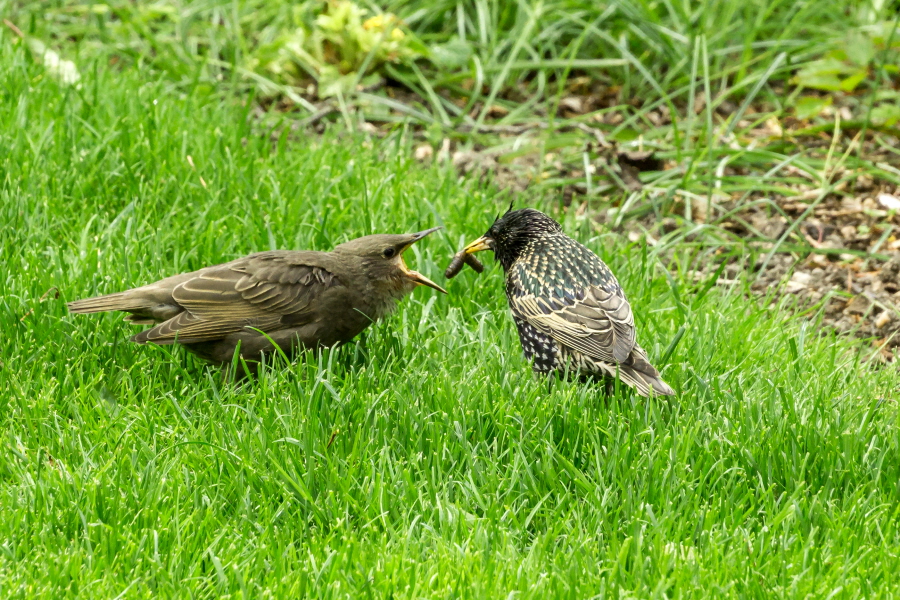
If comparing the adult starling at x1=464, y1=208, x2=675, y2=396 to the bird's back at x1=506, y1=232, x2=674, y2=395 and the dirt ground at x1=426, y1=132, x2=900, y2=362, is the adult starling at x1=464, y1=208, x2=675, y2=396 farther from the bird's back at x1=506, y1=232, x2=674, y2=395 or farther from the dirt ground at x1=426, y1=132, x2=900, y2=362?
the dirt ground at x1=426, y1=132, x2=900, y2=362

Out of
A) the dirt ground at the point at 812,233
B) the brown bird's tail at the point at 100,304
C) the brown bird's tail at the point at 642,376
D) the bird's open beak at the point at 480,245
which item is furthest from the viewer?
the dirt ground at the point at 812,233

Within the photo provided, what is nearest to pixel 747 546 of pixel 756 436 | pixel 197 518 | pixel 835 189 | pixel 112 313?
pixel 756 436

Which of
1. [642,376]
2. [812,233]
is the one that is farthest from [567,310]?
[812,233]

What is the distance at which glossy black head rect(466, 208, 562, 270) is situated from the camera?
17.2 ft

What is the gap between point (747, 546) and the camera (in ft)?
11.7

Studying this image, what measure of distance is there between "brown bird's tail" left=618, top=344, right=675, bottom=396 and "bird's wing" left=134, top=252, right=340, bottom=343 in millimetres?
1413

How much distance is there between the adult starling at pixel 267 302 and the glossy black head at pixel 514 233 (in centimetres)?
44

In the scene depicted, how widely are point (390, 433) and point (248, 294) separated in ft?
3.63

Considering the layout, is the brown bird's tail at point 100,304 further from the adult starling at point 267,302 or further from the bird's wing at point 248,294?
the bird's wing at point 248,294

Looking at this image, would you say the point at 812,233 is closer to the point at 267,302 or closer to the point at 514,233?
the point at 514,233

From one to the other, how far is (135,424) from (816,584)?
8.52 feet

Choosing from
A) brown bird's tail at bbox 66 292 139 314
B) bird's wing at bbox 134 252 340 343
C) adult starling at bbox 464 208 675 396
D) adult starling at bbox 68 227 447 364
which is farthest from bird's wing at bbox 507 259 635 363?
brown bird's tail at bbox 66 292 139 314

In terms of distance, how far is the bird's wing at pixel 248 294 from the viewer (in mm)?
4789

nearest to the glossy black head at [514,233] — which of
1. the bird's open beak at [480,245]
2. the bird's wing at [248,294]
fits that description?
the bird's open beak at [480,245]
